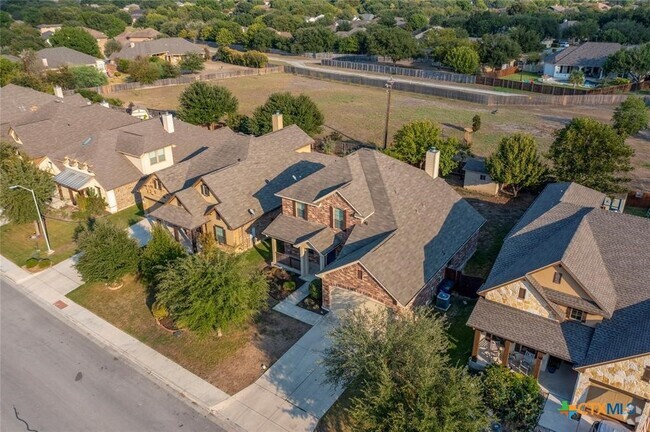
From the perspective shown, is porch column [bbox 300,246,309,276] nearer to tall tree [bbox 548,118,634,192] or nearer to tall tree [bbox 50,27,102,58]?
tall tree [bbox 548,118,634,192]

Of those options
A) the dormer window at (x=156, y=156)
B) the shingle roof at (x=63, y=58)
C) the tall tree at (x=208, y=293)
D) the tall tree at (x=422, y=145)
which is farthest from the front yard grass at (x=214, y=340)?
the shingle roof at (x=63, y=58)

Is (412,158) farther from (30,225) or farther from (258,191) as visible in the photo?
(30,225)

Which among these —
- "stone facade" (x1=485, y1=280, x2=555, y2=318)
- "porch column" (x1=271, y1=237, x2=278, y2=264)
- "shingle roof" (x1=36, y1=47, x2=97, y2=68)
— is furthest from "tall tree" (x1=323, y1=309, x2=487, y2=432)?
"shingle roof" (x1=36, y1=47, x2=97, y2=68)

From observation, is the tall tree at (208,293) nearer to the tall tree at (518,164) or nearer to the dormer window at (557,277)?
the dormer window at (557,277)

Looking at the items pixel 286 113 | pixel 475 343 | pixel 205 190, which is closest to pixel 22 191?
pixel 205 190

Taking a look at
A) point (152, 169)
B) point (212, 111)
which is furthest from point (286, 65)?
point (152, 169)

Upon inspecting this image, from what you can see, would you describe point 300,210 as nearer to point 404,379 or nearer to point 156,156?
point 404,379
